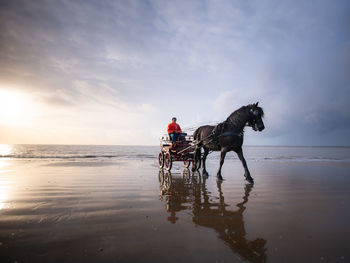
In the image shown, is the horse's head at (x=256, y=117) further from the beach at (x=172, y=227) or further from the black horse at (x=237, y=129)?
the beach at (x=172, y=227)

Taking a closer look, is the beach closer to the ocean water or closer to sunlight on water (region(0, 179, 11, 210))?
sunlight on water (region(0, 179, 11, 210))

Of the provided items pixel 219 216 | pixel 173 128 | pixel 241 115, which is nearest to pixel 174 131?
pixel 173 128

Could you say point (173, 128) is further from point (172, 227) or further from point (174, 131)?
point (172, 227)

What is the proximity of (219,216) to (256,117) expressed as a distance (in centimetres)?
536

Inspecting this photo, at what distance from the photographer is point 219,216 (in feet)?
12.4

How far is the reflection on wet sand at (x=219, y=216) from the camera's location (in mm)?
2561

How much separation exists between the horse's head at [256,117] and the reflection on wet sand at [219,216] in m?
3.00

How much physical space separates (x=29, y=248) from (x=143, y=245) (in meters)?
1.51

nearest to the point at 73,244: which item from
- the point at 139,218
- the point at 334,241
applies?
the point at 139,218

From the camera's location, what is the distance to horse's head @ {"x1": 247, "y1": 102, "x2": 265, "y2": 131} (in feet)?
25.7

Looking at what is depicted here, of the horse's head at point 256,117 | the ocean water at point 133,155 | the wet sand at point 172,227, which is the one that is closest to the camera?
the wet sand at point 172,227

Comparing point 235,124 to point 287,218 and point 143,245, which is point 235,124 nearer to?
point 287,218

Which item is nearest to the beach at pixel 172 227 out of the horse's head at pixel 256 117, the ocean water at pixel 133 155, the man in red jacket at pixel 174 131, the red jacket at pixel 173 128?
the horse's head at pixel 256 117

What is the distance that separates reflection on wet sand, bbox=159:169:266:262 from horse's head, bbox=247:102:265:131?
3004mm
